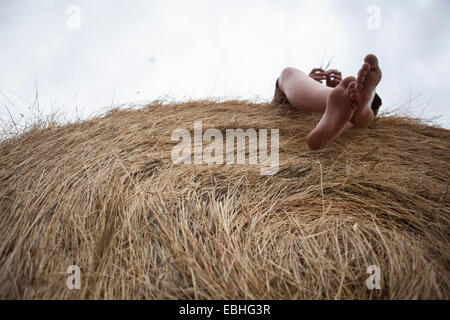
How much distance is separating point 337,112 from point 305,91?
0.21m

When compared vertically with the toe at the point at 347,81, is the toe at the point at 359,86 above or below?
below

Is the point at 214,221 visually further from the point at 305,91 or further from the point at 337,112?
the point at 305,91

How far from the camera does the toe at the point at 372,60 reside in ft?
2.22

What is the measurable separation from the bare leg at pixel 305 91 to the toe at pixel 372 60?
146 millimetres

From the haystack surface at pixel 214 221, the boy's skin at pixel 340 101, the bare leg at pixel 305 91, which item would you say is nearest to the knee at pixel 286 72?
the bare leg at pixel 305 91

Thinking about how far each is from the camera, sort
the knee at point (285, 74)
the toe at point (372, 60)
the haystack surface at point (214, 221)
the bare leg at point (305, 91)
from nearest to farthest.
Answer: the haystack surface at point (214, 221) < the toe at point (372, 60) < the bare leg at point (305, 91) < the knee at point (285, 74)

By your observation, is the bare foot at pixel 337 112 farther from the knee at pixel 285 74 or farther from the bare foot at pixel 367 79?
the knee at pixel 285 74

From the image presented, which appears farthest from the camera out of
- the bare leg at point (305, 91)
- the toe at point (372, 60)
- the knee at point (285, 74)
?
the knee at point (285, 74)

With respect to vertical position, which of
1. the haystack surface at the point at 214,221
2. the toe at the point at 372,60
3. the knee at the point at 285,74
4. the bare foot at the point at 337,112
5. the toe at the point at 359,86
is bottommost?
the haystack surface at the point at 214,221

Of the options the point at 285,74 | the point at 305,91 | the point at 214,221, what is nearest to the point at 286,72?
the point at 285,74

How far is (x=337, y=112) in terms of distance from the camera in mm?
742

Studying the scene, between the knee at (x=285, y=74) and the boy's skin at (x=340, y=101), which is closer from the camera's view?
the boy's skin at (x=340, y=101)

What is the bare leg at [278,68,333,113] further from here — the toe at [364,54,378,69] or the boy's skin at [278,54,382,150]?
the toe at [364,54,378,69]

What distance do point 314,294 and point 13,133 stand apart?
1.07 meters
